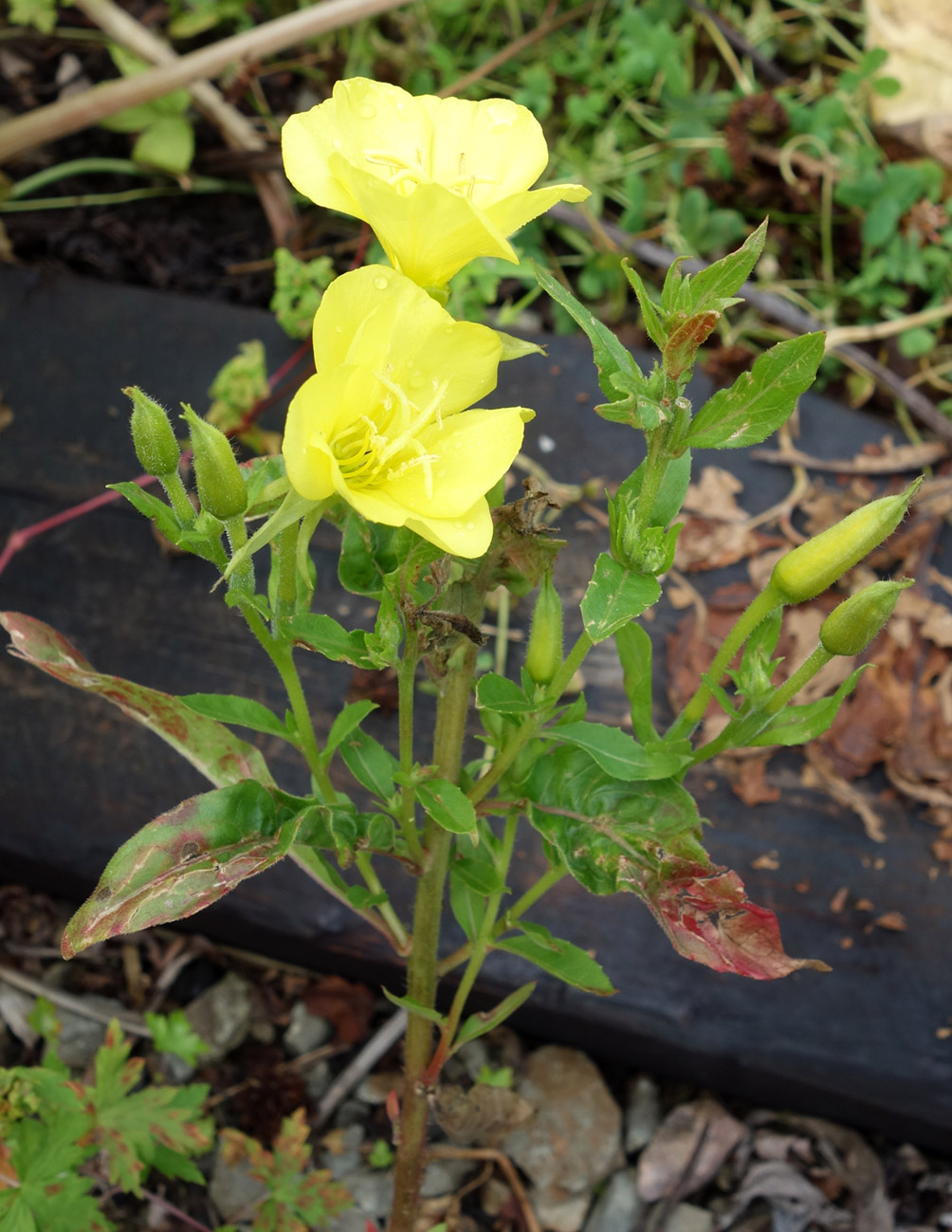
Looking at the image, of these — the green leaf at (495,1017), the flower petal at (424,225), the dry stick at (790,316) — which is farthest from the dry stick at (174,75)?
the green leaf at (495,1017)

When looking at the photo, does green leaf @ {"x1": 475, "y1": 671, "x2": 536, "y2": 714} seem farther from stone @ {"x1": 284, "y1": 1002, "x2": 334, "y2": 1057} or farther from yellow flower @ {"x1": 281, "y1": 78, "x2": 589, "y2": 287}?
stone @ {"x1": 284, "y1": 1002, "x2": 334, "y2": 1057}

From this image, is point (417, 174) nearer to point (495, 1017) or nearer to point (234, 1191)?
point (495, 1017)

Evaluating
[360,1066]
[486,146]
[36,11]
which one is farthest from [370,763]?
[36,11]

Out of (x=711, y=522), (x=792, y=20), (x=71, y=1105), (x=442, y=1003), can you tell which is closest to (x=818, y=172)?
(x=792, y=20)

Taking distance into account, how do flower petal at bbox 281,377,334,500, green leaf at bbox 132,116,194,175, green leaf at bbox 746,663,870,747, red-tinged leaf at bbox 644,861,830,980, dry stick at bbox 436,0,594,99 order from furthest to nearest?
dry stick at bbox 436,0,594,99 < green leaf at bbox 132,116,194,175 < green leaf at bbox 746,663,870,747 < red-tinged leaf at bbox 644,861,830,980 < flower petal at bbox 281,377,334,500

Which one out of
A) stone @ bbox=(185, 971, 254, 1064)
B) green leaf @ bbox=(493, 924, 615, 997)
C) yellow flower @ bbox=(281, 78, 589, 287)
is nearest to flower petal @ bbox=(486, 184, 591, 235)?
yellow flower @ bbox=(281, 78, 589, 287)

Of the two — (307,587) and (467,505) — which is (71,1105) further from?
(467,505)
